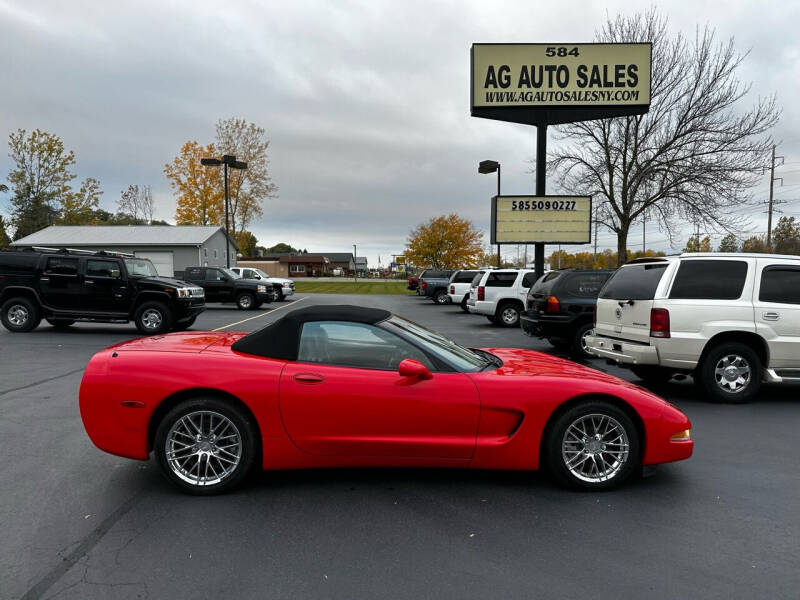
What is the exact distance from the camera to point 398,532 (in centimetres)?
309

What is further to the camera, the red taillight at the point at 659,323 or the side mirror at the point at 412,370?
the red taillight at the point at 659,323

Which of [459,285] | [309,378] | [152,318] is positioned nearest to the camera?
[309,378]

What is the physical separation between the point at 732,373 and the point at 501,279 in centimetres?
1018

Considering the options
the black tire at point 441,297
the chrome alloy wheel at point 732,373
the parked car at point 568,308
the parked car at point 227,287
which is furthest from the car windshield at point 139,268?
the black tire at point 441,297

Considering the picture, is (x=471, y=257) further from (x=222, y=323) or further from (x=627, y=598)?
(x=627, y=598)

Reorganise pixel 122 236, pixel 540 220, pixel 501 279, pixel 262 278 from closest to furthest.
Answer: pixel 540 220 → pixel 501 279 → pixel 262 278 → pixel 122 236

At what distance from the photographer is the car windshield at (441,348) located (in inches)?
150

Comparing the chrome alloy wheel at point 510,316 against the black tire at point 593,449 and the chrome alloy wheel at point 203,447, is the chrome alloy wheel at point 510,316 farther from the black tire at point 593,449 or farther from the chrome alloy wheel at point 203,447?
the chrome alloy wheel at point 203,447

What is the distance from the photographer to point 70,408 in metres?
6.00

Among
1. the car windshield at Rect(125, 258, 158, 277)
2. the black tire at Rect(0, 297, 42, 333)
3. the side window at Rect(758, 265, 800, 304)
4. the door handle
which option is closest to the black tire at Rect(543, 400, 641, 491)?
the door handle

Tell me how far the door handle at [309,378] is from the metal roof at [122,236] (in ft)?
128

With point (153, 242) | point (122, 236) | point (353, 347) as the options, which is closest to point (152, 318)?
point (353, 347)

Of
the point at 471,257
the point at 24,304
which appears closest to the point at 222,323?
the point at 24,304

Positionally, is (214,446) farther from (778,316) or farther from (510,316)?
(510,316)
